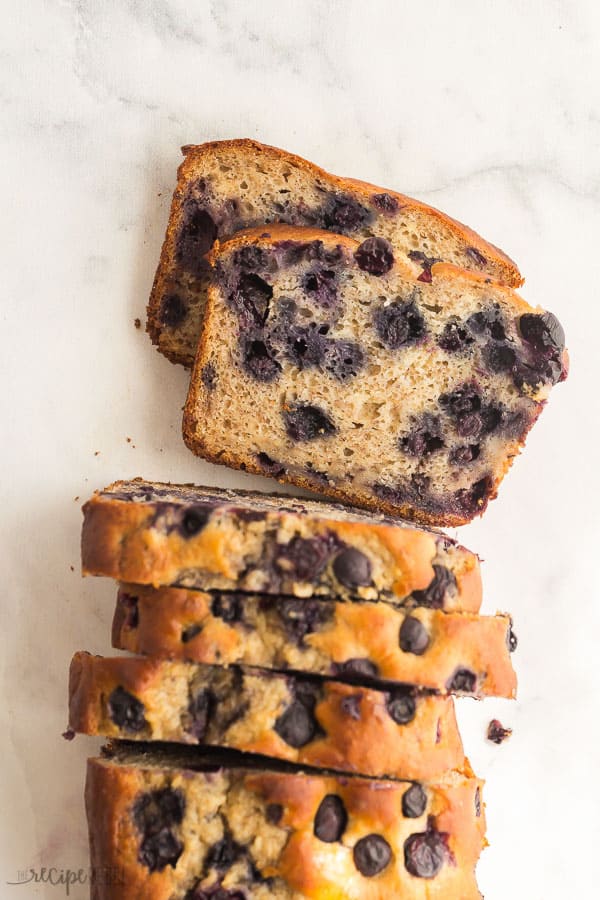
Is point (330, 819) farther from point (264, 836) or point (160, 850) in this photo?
point (160, 850)

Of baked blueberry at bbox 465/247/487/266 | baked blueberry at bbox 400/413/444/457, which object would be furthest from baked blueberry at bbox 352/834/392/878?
baked blueberry at bbox 465/247/487/266

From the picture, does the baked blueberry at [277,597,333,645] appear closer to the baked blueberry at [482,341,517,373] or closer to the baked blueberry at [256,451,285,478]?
the baked blueberry at [256,451,285,478]

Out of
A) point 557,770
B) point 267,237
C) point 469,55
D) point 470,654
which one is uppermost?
point 469,55

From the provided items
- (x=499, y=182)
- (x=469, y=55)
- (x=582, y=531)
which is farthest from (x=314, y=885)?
(x=469, y=55)

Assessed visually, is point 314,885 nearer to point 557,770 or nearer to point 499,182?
point 557,770

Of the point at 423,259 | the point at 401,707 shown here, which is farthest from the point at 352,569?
the point at 423,259

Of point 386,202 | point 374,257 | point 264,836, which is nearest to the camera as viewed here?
point 264,836
